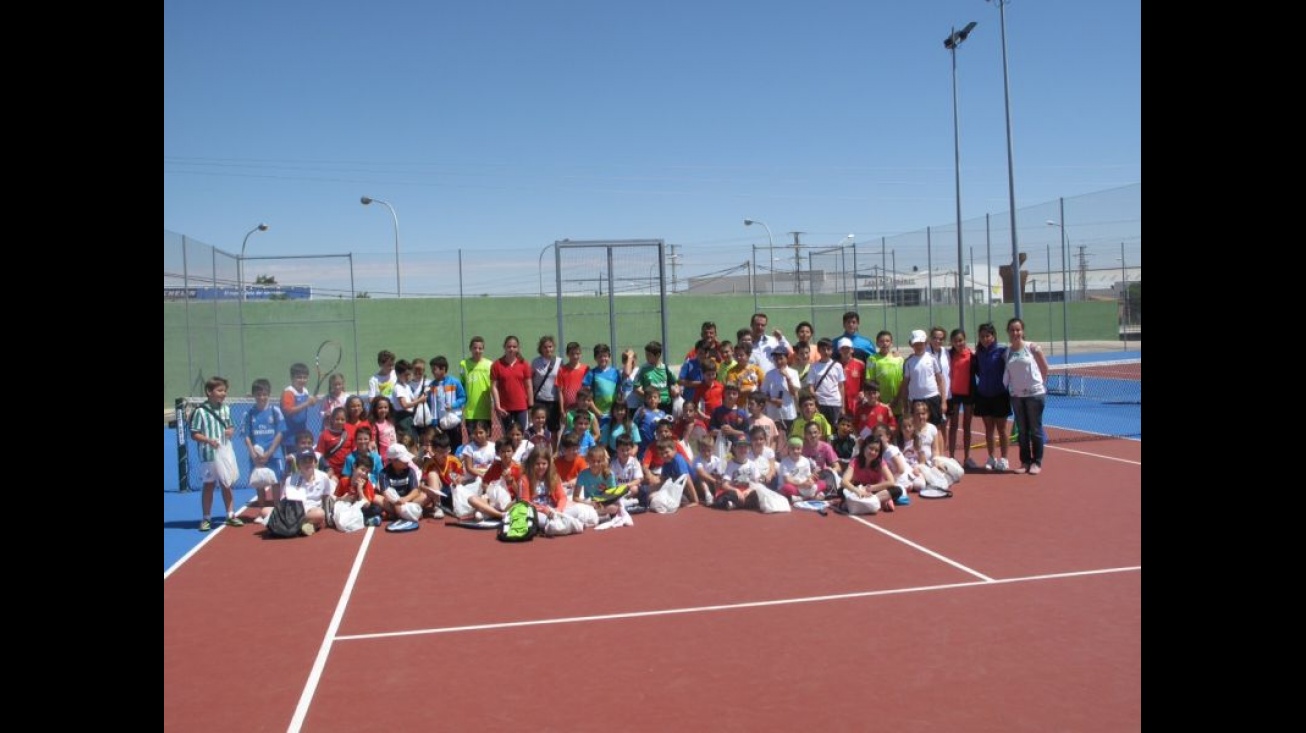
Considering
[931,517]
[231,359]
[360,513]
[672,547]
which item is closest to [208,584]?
[360,513]

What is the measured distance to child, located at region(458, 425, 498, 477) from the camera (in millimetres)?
9992

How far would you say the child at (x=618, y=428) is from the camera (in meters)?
10.3

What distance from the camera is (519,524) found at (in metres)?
8.62

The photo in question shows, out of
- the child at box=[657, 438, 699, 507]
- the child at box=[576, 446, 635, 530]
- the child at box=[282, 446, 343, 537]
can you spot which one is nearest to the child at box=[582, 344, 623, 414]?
the child at box=[657, 438, 699, 507]

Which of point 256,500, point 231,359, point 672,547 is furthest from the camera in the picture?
point 231,359

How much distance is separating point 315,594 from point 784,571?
3.32 m

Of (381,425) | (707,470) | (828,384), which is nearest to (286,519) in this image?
(381,425)

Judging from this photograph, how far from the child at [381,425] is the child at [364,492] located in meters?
0.49

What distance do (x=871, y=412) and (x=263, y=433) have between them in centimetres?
641

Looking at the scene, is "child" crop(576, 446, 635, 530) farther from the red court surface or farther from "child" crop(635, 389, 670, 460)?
"child" crop(635, 389, 670, 460)

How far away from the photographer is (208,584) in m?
7.30
